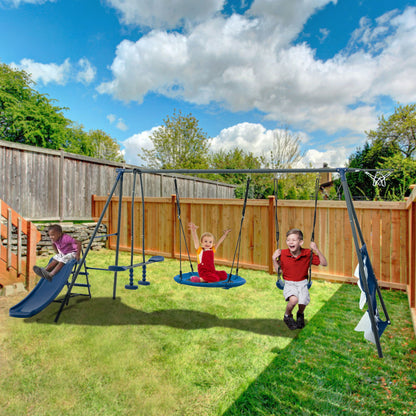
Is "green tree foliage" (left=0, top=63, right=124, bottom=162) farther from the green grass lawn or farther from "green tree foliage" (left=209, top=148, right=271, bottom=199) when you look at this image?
the green grass lawn

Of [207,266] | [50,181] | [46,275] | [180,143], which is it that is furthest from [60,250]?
[180,143]

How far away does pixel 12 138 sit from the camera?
1827cm

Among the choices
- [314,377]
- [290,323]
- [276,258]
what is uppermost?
[276,258]

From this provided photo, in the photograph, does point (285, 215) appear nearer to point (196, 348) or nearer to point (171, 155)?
point (196, 348)

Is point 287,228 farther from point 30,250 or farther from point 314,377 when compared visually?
point 30,250

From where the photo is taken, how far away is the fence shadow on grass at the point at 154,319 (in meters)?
3.33

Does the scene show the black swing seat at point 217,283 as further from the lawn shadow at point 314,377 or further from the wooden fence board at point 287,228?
the wooden fence board at point 287,228

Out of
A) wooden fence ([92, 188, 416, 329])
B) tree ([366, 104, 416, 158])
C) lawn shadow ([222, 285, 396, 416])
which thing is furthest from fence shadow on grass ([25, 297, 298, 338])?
tree ([366, 104, 416, 158])

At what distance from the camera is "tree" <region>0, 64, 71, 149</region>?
1783cm

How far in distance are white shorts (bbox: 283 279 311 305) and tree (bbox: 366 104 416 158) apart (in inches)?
1055

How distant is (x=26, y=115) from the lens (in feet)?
59.4

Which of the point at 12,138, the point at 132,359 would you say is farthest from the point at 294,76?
the point at 12,138

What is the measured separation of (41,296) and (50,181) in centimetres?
435

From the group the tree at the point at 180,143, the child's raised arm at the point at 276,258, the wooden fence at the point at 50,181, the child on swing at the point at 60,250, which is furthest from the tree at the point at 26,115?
the child's raised arm at the point at 276,258
